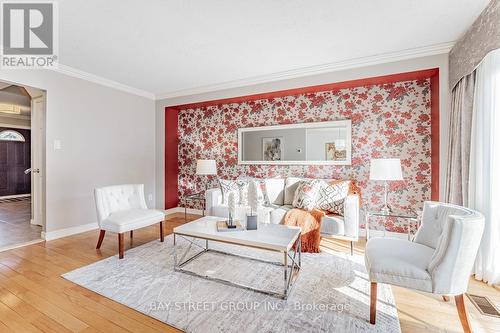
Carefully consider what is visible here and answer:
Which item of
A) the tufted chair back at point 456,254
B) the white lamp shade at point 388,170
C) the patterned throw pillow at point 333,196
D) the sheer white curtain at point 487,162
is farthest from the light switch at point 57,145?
the sheer white curtain at point 487,162

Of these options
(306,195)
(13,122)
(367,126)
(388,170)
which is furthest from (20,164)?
(388,170)

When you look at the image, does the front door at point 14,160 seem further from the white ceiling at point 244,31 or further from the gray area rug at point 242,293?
the gray area rug at point 242,293

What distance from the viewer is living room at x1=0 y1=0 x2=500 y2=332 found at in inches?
69.1

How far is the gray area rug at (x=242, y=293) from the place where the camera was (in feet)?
5.40

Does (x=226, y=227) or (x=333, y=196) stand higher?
(x=333, y=196)

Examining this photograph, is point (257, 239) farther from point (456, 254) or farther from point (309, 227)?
point (456, 254)

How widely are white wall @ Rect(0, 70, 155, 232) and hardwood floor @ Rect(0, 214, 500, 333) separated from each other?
3.68 feet

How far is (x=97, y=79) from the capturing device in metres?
3.86

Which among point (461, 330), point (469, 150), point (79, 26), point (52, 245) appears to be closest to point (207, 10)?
point (79, 26)

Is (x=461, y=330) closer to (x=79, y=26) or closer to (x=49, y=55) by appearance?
(x=79, y=26)

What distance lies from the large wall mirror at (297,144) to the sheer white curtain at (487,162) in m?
1.49

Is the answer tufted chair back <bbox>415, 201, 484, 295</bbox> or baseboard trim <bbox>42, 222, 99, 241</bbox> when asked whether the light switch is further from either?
tufted chair back <bbox>415, 201, 484, 295</bbox>

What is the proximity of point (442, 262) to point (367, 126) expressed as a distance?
7.78 feet

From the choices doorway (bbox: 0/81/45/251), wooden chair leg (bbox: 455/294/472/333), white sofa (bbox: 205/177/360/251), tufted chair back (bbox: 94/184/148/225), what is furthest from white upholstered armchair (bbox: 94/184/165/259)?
wooden chair leg (bbox: 455/294/472/333)
